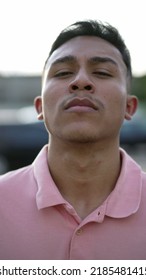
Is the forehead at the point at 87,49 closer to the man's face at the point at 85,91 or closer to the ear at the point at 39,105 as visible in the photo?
the man's face at the point at 85,91

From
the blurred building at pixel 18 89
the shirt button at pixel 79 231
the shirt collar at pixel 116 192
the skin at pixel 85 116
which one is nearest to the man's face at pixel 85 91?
the skin at pixel 85 116

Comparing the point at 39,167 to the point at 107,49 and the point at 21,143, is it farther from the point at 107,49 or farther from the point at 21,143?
the point at 21,143

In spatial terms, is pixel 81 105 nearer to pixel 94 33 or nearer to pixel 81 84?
pixel 81 84

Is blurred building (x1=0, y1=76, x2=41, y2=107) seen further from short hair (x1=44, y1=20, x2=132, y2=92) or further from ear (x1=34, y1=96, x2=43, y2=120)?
short hair (x1=44, y1=20, x2=132, y2=92)

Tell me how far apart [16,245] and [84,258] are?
348mm

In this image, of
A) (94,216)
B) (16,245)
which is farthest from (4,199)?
(94,216)

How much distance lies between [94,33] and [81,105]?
0.46 metres

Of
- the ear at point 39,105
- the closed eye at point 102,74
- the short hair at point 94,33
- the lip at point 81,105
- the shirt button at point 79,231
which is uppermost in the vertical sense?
the short hair at point 94,33

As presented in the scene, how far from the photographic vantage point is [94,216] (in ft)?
8.81

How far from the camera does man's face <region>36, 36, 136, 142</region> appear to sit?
9.05ft

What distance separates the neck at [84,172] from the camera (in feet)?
9.43

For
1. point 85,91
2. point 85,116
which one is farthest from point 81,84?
point 85,116

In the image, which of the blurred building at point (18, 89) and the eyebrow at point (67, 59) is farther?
the blurred building at point (18, 89)

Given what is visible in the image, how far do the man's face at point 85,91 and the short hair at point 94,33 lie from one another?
0.10 feet
